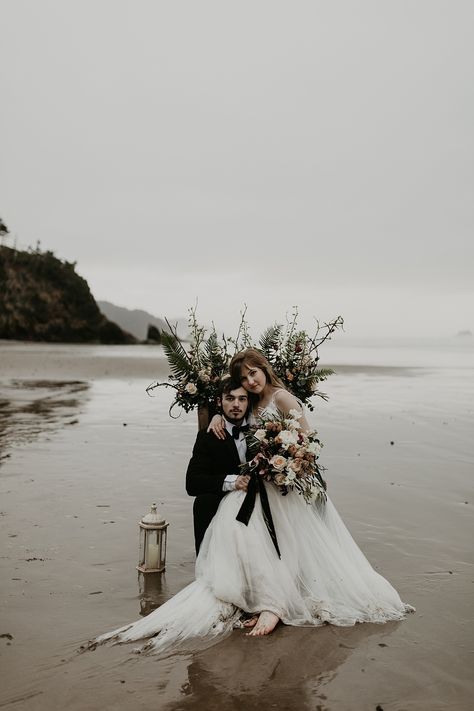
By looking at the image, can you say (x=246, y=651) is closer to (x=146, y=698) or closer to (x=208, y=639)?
(x=208, y=639)

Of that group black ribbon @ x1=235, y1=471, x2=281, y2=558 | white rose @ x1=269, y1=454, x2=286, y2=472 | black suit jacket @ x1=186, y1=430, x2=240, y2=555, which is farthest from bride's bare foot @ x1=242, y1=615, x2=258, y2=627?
white rose @ x1=269, y1=454, x2=286, y2=472

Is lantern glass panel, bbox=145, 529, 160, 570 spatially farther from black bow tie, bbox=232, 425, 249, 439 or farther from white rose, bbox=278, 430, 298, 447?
white rose, bbox=278, 430, 298, 447

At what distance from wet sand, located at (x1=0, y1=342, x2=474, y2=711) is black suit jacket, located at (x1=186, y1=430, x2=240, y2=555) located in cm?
74

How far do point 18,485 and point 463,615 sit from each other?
6.03 meters

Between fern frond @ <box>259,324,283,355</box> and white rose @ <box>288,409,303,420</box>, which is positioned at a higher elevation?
fern frond @ <box>259,324,283,355</box>

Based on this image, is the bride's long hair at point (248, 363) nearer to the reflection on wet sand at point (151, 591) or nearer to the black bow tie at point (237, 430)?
the black bow tie at point (237, 430)

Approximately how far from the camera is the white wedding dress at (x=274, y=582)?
15.6 ft

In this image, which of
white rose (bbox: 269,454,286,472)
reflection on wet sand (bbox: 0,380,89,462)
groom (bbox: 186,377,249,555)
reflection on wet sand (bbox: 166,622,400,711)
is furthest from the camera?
reflection on wet sand (bbox: 0,380,89,462)

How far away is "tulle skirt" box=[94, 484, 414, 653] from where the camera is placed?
4.75 meters

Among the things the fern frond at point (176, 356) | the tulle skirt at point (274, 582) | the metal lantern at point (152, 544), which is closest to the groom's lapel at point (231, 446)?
the tulle skirt at point (274, 582)

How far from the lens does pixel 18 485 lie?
28.2 ft

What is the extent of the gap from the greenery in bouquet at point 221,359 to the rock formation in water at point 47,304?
55674 mm

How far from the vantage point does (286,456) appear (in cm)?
514

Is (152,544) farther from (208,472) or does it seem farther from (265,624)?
(265,624)
